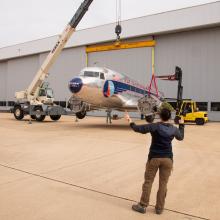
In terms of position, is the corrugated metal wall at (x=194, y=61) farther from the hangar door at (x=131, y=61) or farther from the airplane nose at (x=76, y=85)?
the airplane nose at (x=76, y=85)

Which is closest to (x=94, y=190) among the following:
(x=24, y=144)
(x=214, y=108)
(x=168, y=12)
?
(x=24, y=144)

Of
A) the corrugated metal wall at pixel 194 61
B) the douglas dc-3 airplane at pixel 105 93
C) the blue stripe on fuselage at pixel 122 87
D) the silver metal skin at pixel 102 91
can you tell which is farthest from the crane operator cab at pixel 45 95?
the corrugated metal wall at pixel 194 61

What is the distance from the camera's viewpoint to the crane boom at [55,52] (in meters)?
20.0

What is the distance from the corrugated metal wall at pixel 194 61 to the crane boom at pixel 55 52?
38.0ft

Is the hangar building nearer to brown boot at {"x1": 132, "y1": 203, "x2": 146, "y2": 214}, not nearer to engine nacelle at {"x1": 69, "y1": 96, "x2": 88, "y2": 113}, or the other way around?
engine nacelle at {"x1": 69, "y1": 96, "x2": 88, "y2": 113}

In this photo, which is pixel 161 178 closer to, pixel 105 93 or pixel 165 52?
pixel 105 93

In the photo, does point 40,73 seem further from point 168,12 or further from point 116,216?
point 116,216

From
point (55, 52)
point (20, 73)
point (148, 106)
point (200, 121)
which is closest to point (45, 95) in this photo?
point (55, 52)

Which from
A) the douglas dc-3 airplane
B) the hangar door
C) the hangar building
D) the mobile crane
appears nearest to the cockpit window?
the douglas dc-3 airplane

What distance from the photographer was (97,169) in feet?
23.4

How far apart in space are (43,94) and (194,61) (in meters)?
15.0

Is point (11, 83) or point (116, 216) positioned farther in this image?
point (11, 83)

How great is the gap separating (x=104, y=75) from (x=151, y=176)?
43.5ft

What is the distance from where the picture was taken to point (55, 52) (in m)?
22.2
